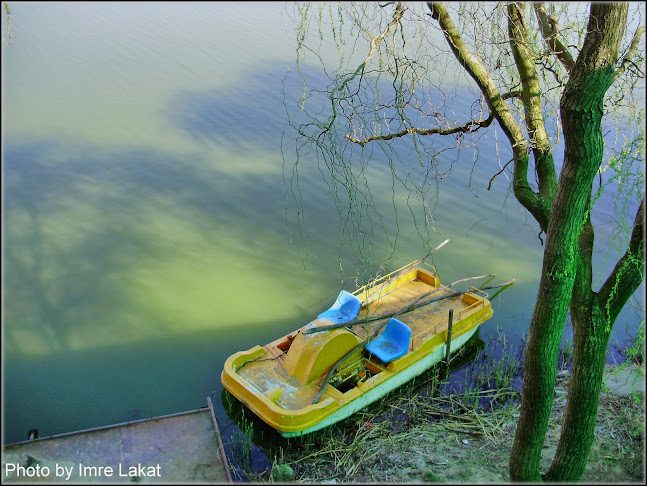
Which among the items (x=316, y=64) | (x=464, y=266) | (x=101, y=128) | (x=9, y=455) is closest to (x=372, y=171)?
(x=464, y=266)

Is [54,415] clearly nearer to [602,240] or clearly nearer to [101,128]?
[101,128]

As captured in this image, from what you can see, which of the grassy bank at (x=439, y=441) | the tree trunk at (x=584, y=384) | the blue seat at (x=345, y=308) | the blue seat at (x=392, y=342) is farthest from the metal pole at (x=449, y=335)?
the tree trunk at (x=584, y=384)

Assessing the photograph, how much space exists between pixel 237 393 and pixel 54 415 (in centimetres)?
201

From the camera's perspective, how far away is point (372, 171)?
11.1 metres

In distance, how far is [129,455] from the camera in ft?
16.9

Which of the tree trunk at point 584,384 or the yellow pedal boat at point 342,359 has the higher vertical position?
the tree trunk at point 584,384

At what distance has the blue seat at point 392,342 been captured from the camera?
6475 millimetres

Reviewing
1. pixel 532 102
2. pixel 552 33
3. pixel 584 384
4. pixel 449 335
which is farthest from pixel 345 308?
pixel 552 33

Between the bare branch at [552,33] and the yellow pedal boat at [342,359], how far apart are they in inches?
124

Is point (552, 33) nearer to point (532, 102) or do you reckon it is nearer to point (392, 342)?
point (532, 102)

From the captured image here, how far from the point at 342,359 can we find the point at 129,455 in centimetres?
221

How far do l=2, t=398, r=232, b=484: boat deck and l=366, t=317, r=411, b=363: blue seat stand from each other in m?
1.93

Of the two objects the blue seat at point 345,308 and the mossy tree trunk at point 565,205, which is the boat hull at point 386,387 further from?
the mossy tree trunk at point 565,205

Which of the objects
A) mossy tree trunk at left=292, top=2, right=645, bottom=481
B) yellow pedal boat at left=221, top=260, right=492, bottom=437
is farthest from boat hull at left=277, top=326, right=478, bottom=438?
mossy tree trunk at left=292, top=2, right=645, bottom=481
